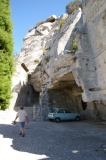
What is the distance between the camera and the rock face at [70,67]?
9.94 meters

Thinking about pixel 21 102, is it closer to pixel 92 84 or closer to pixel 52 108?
pixel 52 108

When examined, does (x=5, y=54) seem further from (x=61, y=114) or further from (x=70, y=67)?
(x=61, y=114)

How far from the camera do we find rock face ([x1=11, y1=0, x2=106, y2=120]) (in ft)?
32.6

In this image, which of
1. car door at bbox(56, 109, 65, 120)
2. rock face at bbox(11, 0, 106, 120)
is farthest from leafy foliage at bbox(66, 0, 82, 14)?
car door at bbox(56, 109, 65, 120)

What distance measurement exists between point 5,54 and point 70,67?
730 centimetres

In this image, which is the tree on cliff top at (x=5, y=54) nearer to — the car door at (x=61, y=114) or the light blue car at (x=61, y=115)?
the light blue car at (x=61, y=115)

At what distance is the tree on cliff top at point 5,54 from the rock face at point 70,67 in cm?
383

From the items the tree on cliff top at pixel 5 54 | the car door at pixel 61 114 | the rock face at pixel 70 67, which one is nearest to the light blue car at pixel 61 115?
the car door at pixel 61 114

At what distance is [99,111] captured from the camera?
1565 centimetres

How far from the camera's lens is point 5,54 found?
53.3 ft

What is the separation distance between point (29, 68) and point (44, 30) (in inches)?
439

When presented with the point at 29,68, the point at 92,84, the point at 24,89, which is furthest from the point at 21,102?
the point at 92,84

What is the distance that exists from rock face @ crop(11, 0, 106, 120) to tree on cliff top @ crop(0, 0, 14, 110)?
3.83 m

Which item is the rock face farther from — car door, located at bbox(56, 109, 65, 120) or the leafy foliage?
car door, located at bbox(56, 109, 65, 120)
